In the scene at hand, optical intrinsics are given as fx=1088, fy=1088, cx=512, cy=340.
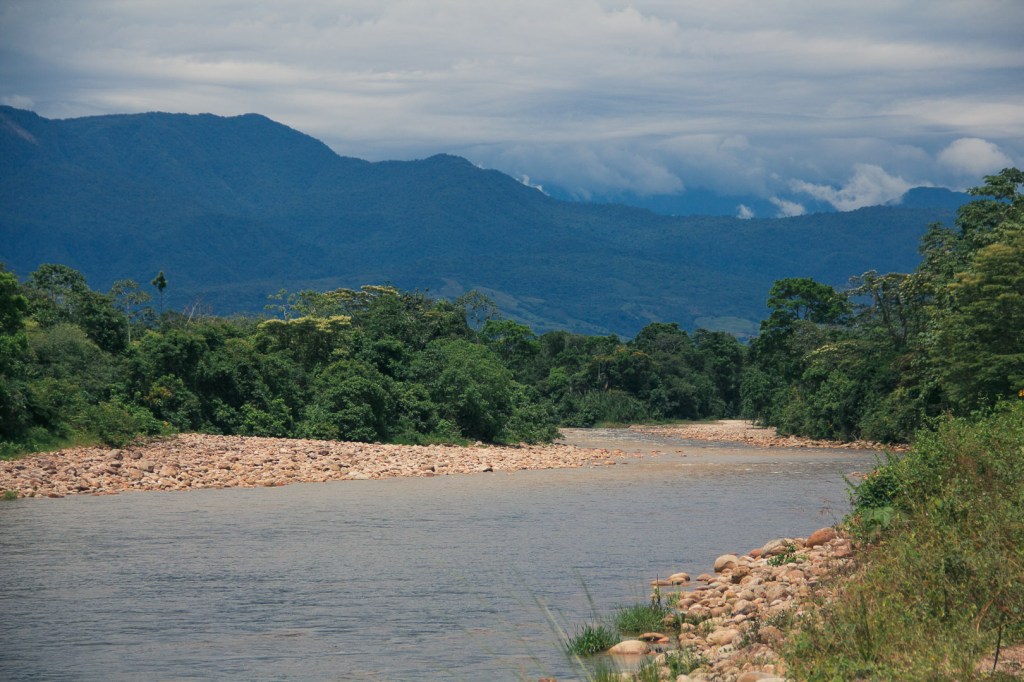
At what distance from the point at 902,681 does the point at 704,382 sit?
81.9 metres

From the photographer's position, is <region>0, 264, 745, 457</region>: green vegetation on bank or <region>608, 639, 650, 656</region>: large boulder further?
<region>0, 264, 745, 457</region>: green vegetation on bank

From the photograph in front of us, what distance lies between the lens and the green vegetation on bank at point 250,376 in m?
34.6

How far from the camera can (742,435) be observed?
66500mm

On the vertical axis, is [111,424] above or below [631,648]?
below

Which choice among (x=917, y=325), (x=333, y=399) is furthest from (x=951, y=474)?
(x=917, y=325)

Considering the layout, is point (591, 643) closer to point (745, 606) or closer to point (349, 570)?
point (745, 606)

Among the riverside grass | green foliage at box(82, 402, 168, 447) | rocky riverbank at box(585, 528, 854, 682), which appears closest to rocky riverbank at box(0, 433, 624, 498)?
green foliage at box(82, 402, 168, 447)

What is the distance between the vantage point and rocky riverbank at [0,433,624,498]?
29812mm

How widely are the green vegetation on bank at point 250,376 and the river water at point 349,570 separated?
23.7ft

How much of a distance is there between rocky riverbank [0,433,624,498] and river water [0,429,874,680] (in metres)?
1.36

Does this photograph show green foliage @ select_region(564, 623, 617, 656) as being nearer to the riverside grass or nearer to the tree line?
the riverside grass

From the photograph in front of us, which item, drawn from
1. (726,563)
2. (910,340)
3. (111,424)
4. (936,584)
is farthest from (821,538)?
(910,340)

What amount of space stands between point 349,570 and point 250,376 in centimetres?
2690

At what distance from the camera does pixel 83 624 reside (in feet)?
47.8
